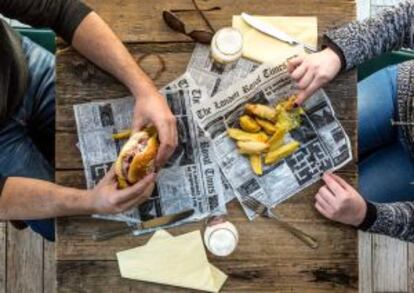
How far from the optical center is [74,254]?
1189mm

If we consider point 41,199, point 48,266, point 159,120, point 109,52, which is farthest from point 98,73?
point 48,266

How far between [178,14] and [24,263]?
0.88 m

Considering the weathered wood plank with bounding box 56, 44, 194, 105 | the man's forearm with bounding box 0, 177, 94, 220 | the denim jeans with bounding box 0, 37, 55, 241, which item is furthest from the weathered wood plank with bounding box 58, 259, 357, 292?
the weathered wood plank with bounding box 56, 44, 194, 105

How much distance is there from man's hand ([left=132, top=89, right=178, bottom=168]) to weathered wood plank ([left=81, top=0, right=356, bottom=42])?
0.40ft

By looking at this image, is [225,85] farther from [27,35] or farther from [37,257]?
[37,257]

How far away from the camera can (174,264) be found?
1183 mm

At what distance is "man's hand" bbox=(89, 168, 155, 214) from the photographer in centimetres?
113

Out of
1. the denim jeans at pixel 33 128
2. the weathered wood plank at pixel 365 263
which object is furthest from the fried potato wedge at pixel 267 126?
the weathered wood plank at pixel 365 263

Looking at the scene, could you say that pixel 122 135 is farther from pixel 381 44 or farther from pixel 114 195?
pixel 381 44

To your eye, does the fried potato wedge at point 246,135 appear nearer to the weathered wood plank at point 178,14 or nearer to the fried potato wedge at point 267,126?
the fried potato wedge at point 267,126

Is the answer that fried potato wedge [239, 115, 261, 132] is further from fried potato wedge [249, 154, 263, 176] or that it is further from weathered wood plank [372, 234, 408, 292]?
weathered wood plank [372, 234, 408, 292]

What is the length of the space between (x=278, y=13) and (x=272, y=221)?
0.39m

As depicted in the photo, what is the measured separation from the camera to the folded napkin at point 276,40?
1.21 metres

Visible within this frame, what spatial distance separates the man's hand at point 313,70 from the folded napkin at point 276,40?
26mm
